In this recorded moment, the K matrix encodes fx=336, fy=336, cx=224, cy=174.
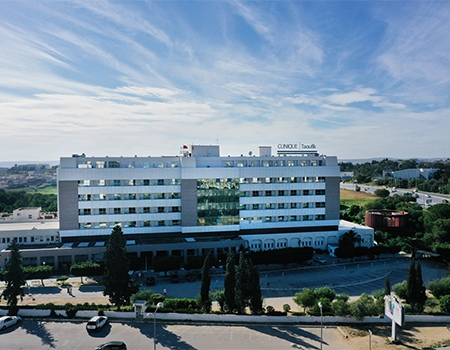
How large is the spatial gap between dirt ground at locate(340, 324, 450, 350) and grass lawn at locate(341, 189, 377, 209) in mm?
115242

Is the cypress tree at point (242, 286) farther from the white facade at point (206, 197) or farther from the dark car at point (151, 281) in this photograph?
the white facade at point (206, 197)

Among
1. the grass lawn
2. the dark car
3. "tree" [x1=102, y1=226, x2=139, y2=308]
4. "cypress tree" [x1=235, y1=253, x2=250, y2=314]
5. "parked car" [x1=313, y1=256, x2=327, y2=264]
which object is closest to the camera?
"cypress tree" [x1=235, y1=253, x2=250, y2=314]

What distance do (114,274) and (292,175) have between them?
155 feet

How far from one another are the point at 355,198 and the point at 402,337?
141262mm

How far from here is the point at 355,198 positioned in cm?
17375

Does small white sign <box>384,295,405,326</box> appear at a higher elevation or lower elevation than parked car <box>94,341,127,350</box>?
higher

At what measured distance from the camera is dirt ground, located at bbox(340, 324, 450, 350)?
38.2m

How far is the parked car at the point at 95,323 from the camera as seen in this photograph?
4025 cm

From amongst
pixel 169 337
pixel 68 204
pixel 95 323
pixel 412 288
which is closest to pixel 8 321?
pixel 95 323

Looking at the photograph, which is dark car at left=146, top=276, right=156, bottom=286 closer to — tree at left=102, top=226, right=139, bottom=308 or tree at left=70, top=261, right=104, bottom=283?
tree at left=70, top=261, right=104, bottom=283

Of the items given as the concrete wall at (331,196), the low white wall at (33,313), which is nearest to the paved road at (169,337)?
the low white wall at (33,313)

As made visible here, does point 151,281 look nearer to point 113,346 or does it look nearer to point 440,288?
point 113,346

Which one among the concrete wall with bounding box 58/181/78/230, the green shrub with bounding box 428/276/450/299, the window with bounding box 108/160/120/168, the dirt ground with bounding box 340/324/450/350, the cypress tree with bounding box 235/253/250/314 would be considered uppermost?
the window with bounding box 108/160/120/168

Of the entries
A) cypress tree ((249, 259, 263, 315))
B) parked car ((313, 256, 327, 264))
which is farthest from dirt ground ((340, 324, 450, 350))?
parked car ((313, 256, 327, 264))
